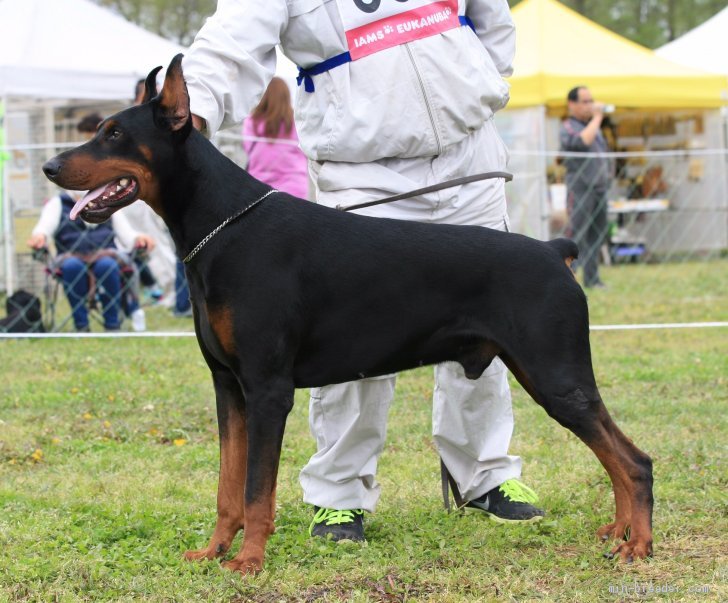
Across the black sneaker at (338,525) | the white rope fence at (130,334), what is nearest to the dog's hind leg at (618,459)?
the black sneaker at (338,525)

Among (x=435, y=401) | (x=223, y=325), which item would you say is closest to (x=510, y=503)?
(x=435, y=401)

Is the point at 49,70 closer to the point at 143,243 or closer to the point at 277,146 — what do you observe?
the point at 143,243

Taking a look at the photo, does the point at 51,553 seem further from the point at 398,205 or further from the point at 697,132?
the point at 697,132

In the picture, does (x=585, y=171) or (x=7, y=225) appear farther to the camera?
(x=585, y=171)

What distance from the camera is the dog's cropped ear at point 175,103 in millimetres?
3109

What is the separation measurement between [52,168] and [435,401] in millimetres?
1880

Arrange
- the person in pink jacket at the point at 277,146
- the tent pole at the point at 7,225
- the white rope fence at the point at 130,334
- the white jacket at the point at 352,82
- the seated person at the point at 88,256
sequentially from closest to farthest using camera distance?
the white jacket at the point at 352,82 < the white rope fence at the point at 130,334 < the person in pink jacket at the point at 277,146 < the seated person at the point at 88,256 < the tent pole at the point at 7,225

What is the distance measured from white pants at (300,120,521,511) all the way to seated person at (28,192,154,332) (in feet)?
19.0

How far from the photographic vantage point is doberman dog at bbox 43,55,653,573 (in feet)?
10.8

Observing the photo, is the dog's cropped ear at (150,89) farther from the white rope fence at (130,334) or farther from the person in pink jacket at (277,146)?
the person in pink jacket at (277,146)

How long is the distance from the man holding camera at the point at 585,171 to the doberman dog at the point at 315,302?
30.2 feet

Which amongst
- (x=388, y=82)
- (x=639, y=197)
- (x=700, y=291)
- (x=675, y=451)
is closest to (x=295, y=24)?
(x=388, y=82)

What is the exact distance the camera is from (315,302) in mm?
3398

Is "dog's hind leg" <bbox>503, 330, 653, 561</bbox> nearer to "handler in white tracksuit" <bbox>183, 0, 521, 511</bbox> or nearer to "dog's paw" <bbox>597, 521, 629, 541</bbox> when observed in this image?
"dog's paw" <bbox>597, 521, 629, 541</bbox>
